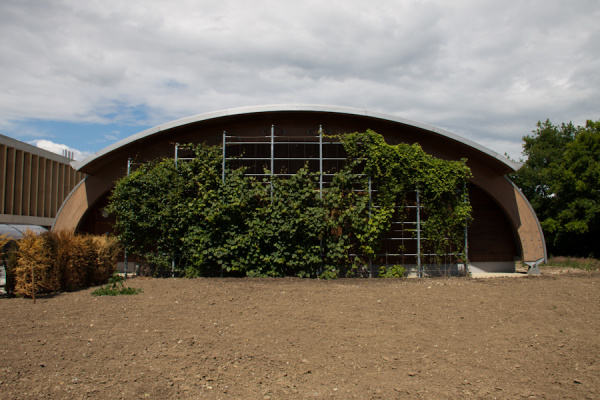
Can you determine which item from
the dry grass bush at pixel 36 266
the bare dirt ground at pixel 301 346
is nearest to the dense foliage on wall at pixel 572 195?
the bare dirt ground at pixel 301 346

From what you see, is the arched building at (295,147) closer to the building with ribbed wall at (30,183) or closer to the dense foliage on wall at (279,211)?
the dense foliage on wall at (279,211)

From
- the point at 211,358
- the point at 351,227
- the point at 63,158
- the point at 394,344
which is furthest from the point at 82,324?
the point at 63,158

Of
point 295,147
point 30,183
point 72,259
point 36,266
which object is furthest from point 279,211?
point 30,183

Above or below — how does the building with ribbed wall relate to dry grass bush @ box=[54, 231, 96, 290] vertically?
above

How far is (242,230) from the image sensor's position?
1191cm

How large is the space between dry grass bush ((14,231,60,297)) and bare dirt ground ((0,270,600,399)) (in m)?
0.37

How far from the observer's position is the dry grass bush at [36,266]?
335 inches

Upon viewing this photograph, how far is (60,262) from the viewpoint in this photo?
9.05 metres

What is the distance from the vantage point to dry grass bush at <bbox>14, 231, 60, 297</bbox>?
8.51 meters

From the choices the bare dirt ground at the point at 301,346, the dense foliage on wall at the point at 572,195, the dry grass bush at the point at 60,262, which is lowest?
the bare dirt ground at the point at 301,346

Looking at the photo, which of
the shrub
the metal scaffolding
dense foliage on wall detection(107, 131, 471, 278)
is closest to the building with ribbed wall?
dense foliage on wall detection(107, 131, 471, 278)

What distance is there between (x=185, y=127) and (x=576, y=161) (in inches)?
704

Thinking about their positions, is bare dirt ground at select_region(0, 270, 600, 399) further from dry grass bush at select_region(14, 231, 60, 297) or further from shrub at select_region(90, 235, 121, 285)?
shrub at select_region(90, 235, 121, 285)

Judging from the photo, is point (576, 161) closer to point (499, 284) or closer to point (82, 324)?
point (499, 284)
